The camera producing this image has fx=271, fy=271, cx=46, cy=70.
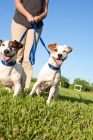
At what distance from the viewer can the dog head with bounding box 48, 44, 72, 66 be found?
6.52 metres

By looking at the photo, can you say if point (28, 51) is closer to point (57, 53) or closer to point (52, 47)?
point (52, 47)

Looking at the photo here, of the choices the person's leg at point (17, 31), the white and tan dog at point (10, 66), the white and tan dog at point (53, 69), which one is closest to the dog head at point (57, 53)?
the white and tan dog at point (53, 69)

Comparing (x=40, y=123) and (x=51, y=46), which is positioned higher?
(x=51, y=46)

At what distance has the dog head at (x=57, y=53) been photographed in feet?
21.4

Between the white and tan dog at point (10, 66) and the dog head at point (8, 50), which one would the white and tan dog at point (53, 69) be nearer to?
the white and tan dog at point (10, 66)

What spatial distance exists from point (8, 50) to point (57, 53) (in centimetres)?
119

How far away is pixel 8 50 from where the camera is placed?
6113 mm

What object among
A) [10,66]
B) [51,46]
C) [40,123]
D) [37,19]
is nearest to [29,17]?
[37,19]

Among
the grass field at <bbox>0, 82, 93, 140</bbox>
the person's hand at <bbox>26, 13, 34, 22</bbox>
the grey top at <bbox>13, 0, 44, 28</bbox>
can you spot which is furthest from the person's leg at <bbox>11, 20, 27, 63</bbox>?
the grass field at <bbox>0, 82, 93, 140</bbox>

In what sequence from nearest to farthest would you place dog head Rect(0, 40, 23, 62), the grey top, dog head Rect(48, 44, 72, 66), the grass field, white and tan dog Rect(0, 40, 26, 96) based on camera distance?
1. the grass field
2. dog head Rect(0, 40, 23, 62)
3. white and tan dog Rect(0, 40, 26, 96)
4. dog head Rect(48, 44, 72, 66)
5. the grey top

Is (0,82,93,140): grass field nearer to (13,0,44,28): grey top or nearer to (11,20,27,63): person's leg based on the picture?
(11,20,27,63): person's leg

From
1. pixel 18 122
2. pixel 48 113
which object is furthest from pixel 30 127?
pixel 48 113

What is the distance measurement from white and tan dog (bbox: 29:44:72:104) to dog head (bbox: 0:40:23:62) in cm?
88

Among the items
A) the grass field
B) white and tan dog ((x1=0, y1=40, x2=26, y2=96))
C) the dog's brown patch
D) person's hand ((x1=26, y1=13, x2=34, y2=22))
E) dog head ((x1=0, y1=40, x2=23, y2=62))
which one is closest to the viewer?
the grass field
